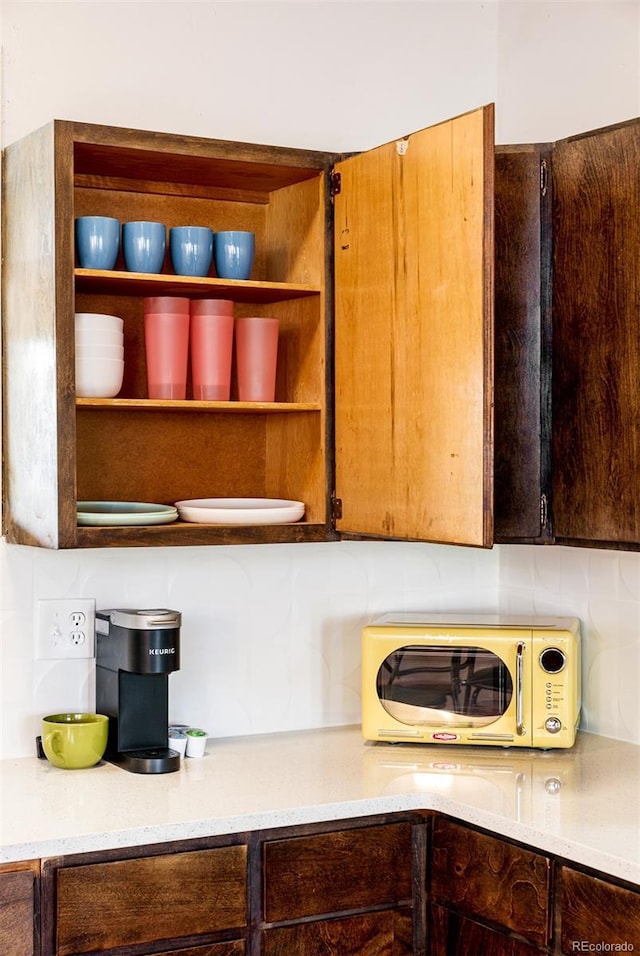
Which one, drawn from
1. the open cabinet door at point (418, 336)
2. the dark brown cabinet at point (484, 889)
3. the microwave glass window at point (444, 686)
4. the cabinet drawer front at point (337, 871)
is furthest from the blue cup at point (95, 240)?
the dark brown cabinet at point (484, 889)

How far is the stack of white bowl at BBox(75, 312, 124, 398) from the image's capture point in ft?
7.16

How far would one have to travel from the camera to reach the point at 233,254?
235 cm

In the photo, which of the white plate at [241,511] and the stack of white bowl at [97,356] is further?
the white plate at [241,511]

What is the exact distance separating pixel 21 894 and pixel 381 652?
0.90 metres

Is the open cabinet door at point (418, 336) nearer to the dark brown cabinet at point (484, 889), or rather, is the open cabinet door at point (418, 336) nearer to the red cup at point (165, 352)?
the red cup at point (165, 352)

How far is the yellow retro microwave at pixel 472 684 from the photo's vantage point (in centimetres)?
239

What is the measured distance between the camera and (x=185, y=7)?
2.52 m

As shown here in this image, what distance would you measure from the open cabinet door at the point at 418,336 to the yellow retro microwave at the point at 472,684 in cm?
31

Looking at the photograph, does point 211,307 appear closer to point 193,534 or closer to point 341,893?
point 193,534

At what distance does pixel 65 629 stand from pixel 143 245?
31.8 inches

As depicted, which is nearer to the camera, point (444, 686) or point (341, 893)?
point (341, 893)

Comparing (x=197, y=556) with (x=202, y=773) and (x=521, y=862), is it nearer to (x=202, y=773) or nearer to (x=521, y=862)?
(x=202, y=773)

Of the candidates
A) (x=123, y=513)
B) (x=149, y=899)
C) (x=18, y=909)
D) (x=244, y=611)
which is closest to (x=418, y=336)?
(x=123, y=513)

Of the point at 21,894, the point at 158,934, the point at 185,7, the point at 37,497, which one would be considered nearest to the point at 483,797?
the point at 158,934
